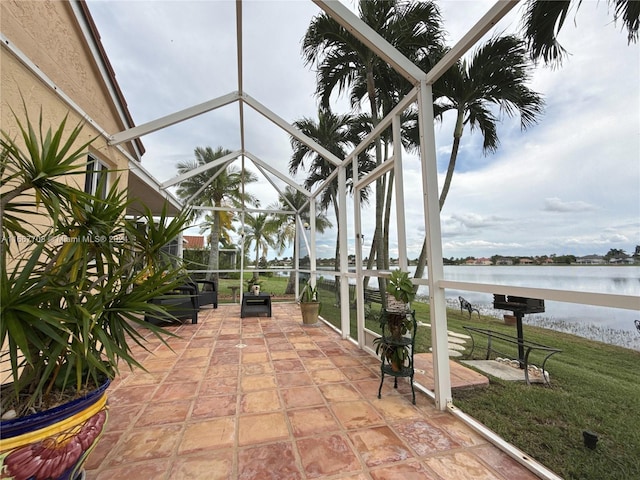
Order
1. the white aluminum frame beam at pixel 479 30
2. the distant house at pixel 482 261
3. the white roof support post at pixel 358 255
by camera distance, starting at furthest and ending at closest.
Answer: the white roof support post at pixel 358 255 → the distant house at pixel 482 261 → the white aluminum frame beam at pixel 479 30

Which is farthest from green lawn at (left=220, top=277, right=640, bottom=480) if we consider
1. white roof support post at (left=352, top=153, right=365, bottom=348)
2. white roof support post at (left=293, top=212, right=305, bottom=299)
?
white roof support post at (left=293, top=212, right=305, bottom=299)

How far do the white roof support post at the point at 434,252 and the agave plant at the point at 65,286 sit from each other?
189 cm

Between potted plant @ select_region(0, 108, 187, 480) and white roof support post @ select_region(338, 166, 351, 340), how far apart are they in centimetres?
314

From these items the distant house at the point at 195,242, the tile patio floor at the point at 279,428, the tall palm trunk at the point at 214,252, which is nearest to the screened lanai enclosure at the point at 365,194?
the tall palm trunk at the point at 214,252

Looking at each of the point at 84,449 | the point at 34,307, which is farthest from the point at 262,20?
the point at 84,449

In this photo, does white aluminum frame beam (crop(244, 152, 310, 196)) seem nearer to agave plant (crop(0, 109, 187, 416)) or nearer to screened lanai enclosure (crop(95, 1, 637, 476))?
screened lanai enclosure (crop(95, 1, 637, 476))

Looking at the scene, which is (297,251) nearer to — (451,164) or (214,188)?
(214,188)

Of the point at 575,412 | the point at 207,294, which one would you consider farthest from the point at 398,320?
the point at 207,294

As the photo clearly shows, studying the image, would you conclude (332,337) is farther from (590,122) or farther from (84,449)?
(590,122)

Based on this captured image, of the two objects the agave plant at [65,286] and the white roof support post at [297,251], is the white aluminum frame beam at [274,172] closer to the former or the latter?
the white roof support post at [297,251]

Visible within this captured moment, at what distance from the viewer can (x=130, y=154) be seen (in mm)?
4723

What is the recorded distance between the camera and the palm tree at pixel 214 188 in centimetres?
751

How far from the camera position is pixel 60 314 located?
1165 mm

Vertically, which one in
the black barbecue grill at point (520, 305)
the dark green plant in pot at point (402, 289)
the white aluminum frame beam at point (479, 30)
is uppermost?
the white aluminum frame beam at point (479, 30)
